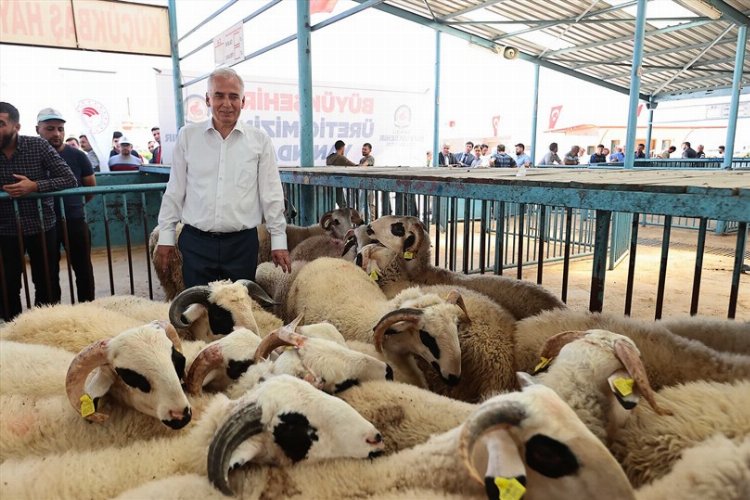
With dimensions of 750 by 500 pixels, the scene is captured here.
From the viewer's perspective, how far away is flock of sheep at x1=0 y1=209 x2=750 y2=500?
124cm

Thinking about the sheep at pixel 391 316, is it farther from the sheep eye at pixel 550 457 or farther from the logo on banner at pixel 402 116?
the logo on banner at pixel 402 116

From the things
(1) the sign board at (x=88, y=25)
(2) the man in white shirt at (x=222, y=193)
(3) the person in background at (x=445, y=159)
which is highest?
(1) the sign board at (x=88, y=25)

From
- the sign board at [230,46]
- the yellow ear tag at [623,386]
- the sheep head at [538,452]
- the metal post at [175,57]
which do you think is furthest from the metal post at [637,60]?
the metal post at [175,57]

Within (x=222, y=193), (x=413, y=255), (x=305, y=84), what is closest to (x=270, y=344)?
(x=222, y=193)

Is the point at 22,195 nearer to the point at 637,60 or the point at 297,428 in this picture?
the point at 297,428

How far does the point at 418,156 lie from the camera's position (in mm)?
12930

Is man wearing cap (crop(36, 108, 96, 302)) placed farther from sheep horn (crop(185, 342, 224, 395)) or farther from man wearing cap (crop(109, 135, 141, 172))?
man wearing cap (crop(109, 135, 141, 172))

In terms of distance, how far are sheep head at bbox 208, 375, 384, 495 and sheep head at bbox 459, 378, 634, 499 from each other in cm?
37

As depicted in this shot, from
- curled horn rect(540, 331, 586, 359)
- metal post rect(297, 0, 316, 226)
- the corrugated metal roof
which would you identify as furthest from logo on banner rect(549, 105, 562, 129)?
curled horn rect(540, 331, 586, 359)

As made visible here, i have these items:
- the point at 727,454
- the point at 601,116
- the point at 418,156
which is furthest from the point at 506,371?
the point at 601,116

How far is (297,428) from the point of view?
1477 millimetres

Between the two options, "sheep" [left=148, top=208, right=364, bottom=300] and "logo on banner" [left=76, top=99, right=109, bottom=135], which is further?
"logo on banner" [left=76, top=99, right=109, bottom=135]

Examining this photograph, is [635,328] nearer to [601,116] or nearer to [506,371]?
[506,371]

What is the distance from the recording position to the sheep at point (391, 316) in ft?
7.83
